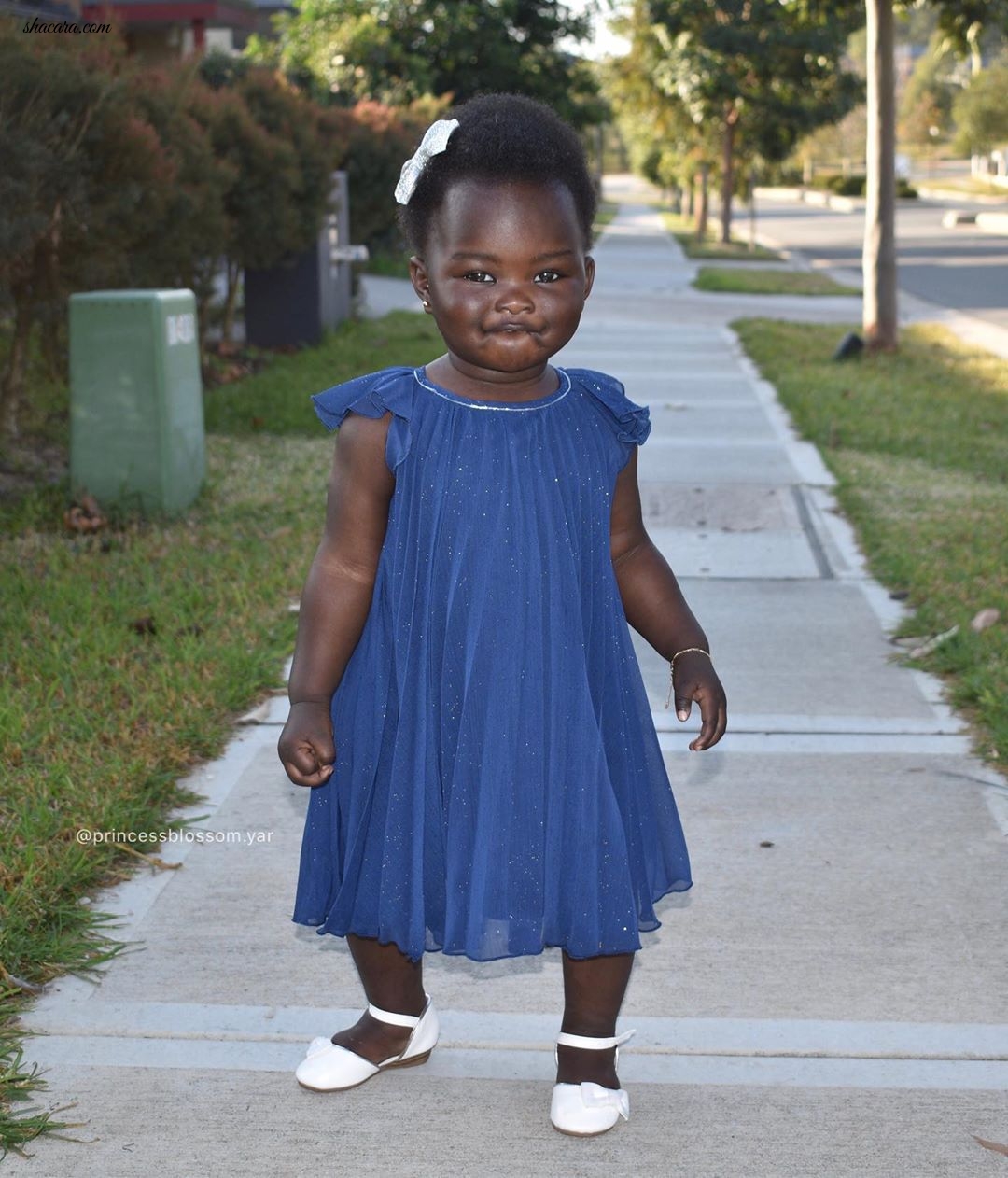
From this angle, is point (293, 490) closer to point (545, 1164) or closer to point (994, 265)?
point (545, 1164)

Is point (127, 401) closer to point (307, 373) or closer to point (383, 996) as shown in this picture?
point (307, 373)

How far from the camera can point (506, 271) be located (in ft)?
7.38

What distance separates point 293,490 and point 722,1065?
185 inches

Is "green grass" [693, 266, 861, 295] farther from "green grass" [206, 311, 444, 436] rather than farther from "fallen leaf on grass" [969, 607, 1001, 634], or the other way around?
"fallen leaf on grass" [969, 607, 1001, 634]

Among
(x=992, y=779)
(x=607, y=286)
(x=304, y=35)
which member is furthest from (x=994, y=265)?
(x=992, y=779)

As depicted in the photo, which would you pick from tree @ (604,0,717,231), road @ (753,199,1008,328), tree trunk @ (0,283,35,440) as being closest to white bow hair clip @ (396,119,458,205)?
tree trunk @ (0,283,35,440)

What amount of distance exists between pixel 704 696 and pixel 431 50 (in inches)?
921

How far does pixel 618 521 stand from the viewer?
2584 millimetres

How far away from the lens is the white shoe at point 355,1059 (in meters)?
2.59

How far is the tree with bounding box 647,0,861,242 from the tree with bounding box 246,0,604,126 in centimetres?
187

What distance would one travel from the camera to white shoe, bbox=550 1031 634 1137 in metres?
2.46

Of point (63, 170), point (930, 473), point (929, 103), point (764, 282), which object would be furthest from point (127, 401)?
point (929, 103)

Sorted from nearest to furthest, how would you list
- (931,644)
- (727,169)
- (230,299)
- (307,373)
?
1. (931,644)
2. (307,373)
3. (230,299)
4. (727,169)

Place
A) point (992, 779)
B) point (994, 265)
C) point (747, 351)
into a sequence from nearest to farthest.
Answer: point (992, 779), point (747, 351), point (994, 265)
